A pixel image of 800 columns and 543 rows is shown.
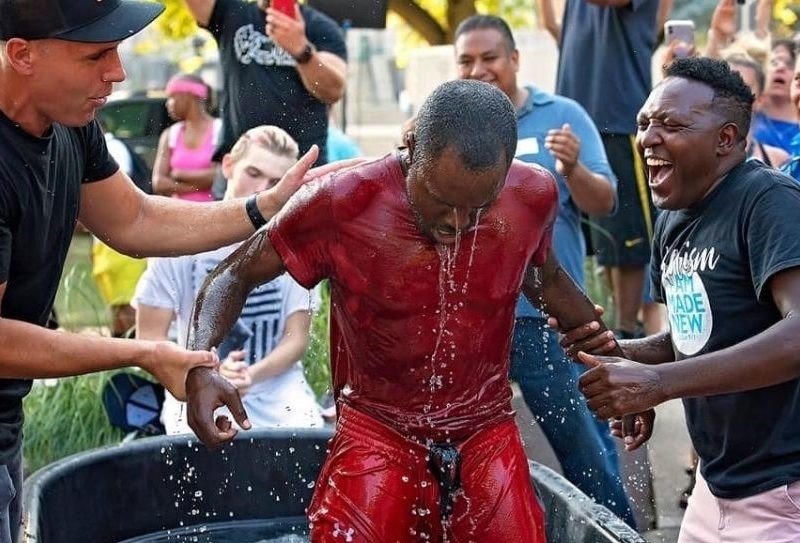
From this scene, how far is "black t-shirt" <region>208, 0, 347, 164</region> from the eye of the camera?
6887mm

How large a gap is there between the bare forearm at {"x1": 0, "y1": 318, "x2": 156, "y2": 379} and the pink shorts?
1692 millimetres

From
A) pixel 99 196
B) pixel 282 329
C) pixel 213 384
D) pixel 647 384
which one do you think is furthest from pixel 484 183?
pixel 282 329

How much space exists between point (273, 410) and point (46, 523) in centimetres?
165

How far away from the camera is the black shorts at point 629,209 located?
281 inches

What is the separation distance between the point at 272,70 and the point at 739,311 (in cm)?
385

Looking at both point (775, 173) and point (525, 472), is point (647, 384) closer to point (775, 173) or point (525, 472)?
point (525, 472)

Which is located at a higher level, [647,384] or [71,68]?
[71,68]

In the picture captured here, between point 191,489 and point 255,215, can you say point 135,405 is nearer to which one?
point 191,489

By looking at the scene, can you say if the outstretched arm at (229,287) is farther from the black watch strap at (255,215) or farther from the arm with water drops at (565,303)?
the arm with water drops at (565,303)

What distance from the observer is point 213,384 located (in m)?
3.46

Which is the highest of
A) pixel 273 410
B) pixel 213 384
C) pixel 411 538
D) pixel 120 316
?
pixel 213 384

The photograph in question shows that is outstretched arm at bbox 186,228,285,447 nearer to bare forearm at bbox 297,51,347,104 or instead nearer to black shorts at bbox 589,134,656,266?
bare forearm at bbox 297,51,347,104

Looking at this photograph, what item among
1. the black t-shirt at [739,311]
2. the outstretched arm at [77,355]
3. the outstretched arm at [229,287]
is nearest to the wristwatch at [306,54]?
the outstretched arm at [229,287]

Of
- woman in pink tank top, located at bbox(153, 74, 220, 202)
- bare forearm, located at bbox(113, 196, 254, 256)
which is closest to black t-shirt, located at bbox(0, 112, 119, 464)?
bare forearm, located at bbox(113, 196, 254, 256)
